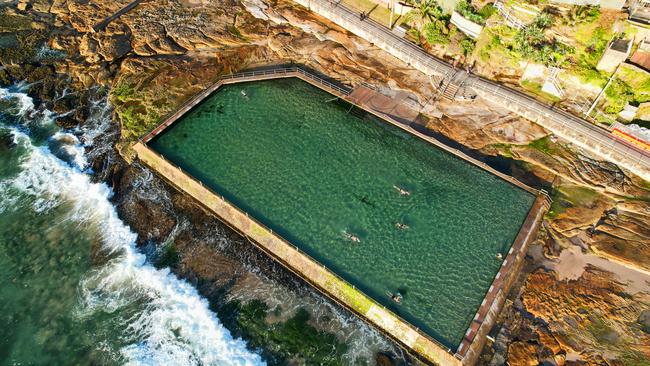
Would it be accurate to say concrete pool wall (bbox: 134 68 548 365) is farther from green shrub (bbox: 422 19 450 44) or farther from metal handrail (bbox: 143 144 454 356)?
green shrub (bbox: 422 19 450 44)

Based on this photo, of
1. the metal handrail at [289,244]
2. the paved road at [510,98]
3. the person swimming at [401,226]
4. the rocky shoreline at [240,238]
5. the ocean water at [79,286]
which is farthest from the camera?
the paved road at [510,98]

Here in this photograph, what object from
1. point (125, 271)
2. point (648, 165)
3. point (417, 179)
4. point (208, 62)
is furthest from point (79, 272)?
point (648, 165)

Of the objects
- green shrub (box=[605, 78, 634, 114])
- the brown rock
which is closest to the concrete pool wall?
the brown rock

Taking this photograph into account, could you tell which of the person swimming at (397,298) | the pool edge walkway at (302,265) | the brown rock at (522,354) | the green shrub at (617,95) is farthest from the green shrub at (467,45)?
the brown rock at (522,354)

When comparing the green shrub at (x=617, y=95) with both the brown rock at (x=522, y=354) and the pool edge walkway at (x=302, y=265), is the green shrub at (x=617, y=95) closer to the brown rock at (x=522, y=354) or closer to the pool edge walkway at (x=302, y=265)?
the brown rock at (x=522, y=354)

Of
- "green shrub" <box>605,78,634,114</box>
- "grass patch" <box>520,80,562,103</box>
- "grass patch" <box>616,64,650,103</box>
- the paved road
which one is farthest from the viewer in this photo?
"grass patch" <box>520,80,562,103</box>
